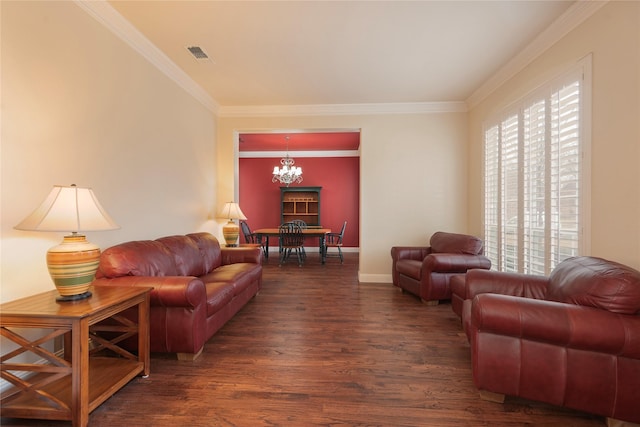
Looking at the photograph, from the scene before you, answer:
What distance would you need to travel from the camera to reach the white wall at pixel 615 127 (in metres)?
1.97

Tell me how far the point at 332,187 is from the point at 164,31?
5995 mm

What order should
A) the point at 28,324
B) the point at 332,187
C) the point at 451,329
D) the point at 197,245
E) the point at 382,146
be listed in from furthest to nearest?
the point at 332,187, the point at 382,146, the point at 197,245, the point at 451,329, the point at 28,324

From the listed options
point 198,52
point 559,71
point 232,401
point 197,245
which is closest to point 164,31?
point 198,52

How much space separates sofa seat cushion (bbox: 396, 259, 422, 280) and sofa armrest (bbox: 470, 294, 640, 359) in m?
2.07

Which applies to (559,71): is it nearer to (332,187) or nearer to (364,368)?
(364,368)

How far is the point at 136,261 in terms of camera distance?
246 cm

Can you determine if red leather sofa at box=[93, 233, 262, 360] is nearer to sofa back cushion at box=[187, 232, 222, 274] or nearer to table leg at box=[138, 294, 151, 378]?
table leg at box=[138, 294, 151, 378]

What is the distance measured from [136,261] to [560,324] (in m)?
3.09

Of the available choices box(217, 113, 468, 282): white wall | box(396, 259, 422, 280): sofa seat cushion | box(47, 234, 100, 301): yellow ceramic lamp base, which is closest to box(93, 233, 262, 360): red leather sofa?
box(47, 234, 100, 301): yellow ceramic lamp base

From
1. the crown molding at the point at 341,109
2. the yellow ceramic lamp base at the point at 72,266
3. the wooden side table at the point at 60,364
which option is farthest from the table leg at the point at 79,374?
the crown molding at the point at 341,109

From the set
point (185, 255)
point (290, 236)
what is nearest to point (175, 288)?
point (185, 255)

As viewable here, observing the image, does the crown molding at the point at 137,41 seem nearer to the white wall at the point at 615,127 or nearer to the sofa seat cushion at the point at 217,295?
the sofa seat cushion at the point at 217,295

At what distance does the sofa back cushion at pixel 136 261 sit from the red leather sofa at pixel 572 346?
265cm

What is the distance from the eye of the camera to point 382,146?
4.80m
